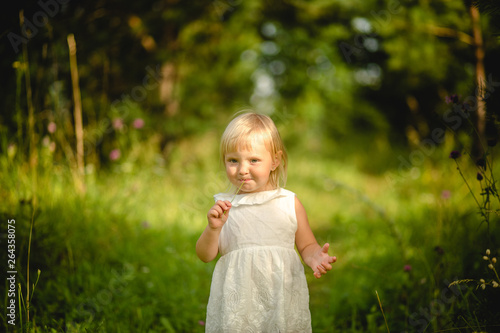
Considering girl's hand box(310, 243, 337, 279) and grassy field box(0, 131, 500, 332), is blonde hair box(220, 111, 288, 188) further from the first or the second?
grassy field box(0, 131, 500, 332)

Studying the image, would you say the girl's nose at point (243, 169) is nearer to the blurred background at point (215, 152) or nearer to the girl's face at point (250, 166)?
the girl's face at point (250, 166)

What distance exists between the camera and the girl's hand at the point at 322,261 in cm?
160

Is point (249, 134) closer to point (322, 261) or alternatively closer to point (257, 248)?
point (257, 248)

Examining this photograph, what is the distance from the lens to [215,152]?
25.8 feet

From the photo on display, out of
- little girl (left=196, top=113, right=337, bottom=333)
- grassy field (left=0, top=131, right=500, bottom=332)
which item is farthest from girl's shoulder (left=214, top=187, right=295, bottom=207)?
grassy field (left=0, top=131, right=500, bottom=332)

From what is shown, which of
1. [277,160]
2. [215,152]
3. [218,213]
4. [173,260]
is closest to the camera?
[218,213]

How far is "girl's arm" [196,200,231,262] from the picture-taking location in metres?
1.57

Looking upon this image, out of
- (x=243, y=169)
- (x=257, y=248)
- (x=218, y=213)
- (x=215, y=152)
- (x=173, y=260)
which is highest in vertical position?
(x=215, y=152)

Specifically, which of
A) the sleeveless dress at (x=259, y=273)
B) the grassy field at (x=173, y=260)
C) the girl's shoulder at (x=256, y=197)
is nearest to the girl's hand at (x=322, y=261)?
the sleeveless dress at (x=259, y=273)

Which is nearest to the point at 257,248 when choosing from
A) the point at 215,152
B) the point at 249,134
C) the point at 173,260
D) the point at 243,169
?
the point at 243,169

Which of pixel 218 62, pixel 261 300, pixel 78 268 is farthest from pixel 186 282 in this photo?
→ pixel 218 62

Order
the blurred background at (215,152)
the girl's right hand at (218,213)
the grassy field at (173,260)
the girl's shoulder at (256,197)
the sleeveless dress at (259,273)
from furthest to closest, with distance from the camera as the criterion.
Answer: the blurred background at (215,152), the grassy field at (173,260), the girl's shoulder at (256,197), the sleeveless dress at (259,273), the girl's right hand at (218,213)

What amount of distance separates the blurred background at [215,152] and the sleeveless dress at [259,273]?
0.35 metres

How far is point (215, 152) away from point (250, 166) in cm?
617
